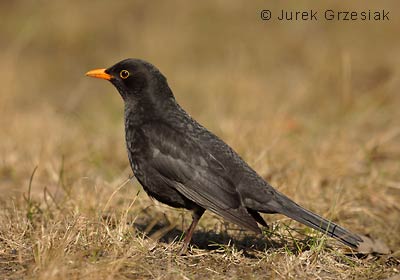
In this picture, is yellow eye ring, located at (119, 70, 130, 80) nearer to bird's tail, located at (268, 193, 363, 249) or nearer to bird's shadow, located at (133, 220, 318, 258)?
bird's shadow, located at (133, 220, 318, 258)

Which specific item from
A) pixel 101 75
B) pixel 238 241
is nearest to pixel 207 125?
pixel 101 75

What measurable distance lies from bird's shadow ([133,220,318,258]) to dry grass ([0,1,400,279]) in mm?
19

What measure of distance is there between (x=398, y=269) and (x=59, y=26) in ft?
37.0

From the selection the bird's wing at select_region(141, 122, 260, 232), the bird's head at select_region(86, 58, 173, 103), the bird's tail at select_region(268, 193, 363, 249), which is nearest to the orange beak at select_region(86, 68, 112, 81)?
the bird's head at select_region(86, 58, 173, 103)

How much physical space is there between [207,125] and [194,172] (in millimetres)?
3993

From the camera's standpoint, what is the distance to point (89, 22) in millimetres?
15469

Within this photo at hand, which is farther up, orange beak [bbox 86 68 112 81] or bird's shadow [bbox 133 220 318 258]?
orange beak [bbox 86 68 112 81]

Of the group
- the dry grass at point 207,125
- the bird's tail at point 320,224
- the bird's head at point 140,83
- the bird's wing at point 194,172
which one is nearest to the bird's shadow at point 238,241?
the dry grass at point 207,125

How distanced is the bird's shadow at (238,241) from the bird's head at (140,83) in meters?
1.15

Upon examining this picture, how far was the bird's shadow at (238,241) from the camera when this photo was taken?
5.64 meters

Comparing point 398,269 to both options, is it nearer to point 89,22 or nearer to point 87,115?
point 87,115

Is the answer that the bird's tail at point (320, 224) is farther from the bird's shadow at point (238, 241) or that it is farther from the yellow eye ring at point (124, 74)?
the yellow eye ring at point (124, 74)

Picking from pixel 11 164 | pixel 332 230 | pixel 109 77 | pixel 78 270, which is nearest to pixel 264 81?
pixel 11 164

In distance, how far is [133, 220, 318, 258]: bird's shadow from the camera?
18.5 ft
